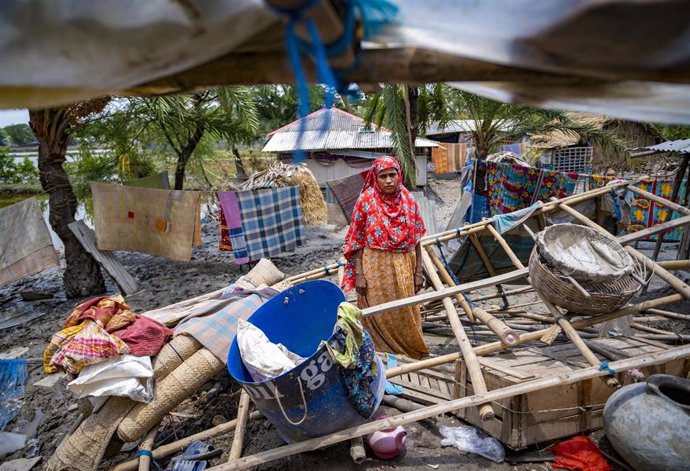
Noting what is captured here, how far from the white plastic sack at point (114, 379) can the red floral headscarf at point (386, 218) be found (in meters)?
2.07

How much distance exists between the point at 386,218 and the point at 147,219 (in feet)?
17.4

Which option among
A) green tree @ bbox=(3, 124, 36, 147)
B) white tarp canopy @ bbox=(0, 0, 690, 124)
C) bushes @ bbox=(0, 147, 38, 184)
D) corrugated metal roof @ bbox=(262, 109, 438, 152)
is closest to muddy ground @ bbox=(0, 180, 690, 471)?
white tarp canopy @ bbox=(0, 0, 690, 124)

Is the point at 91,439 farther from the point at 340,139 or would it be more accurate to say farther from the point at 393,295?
the point at 340,139

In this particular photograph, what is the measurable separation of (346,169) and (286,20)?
→ 17.1 m

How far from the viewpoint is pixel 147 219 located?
285 inches

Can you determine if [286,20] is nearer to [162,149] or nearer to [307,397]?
[307,397]

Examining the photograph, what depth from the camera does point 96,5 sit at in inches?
36.3

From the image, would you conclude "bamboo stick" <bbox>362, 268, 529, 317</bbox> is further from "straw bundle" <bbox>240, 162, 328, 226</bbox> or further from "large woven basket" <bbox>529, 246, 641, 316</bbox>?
"straw bundle" <bbox>240, 162, 328, 226</bbox>

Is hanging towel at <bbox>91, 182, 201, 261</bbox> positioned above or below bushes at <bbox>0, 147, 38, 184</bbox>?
below

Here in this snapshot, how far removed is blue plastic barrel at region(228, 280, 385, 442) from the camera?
2.27 metres

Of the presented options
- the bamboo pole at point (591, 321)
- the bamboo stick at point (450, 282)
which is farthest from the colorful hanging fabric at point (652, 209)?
the bamboo pole at point (591, 321)

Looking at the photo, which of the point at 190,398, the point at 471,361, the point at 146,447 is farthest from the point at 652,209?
the point at 146,447

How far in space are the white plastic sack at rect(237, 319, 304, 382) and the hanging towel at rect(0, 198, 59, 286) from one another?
17.8 feet

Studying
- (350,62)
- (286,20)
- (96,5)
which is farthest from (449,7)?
(96,5)
